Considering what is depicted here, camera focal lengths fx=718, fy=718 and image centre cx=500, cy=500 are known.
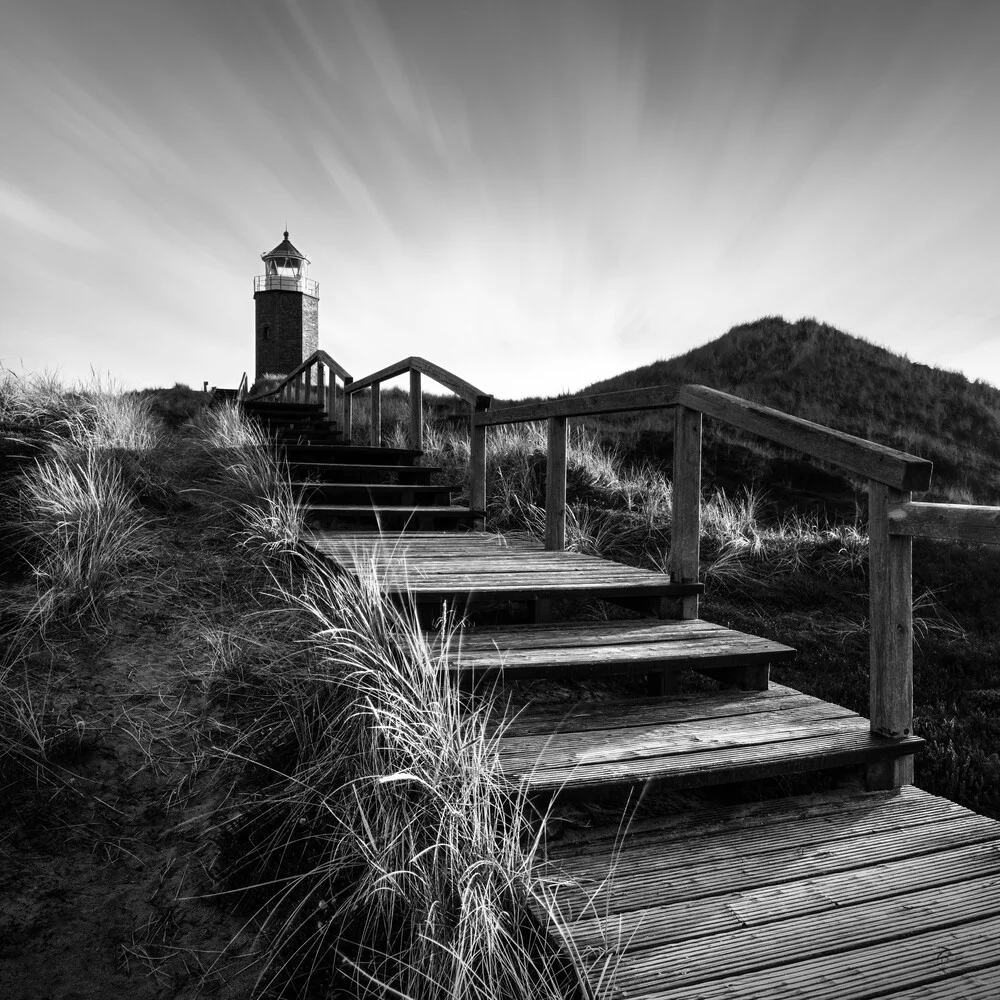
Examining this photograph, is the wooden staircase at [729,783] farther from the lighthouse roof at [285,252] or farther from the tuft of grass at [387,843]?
the lighthouse roof at [285,252]

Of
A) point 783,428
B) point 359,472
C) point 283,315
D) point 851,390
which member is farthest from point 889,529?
point 283,315

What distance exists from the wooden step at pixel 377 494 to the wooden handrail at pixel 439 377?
853 millimetres

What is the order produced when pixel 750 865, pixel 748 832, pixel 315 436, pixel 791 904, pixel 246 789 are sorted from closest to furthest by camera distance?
pixel 791 904 → pixel 750 865 → pixel 748 832 → pixel 246 789 → pixel 315 436

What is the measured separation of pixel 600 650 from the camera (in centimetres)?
295

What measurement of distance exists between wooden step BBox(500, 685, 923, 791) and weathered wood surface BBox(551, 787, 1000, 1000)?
16 cm

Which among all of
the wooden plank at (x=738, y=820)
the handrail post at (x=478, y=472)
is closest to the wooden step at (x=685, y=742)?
the wooden plank at (x=738, y=820)

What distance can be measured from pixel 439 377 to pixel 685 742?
4.42 metres

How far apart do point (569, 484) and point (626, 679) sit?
442 centimetres

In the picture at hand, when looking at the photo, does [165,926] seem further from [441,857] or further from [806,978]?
[806,978]

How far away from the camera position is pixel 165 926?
1.97 m

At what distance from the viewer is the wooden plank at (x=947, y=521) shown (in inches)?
81.2

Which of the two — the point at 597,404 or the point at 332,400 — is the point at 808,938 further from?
the point at 332,400

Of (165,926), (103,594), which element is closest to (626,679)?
(165,926)

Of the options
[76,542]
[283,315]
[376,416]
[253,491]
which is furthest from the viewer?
[283,315]
